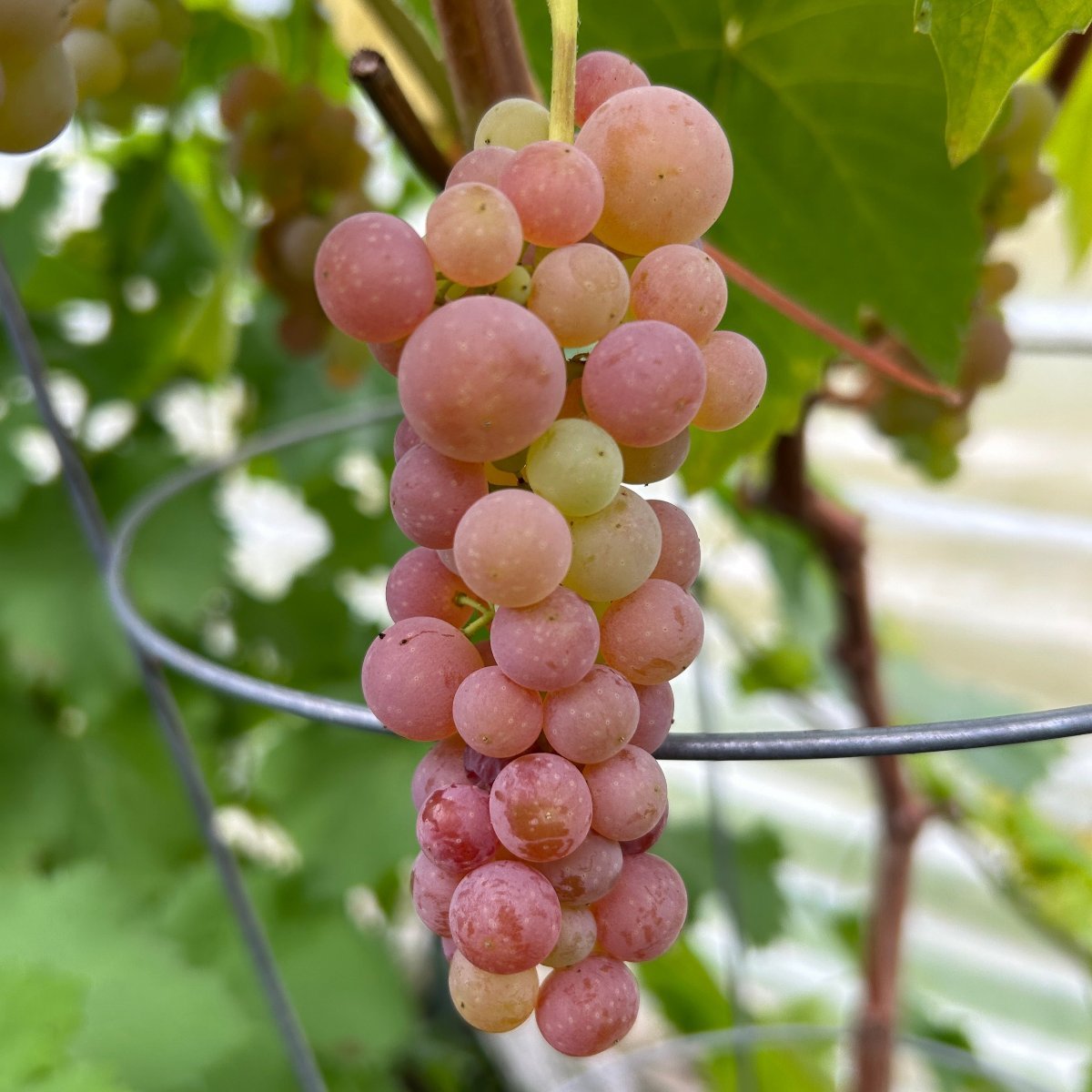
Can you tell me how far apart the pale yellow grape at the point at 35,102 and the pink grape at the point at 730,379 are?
125mm

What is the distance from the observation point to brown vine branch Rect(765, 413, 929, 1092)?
461 millimetres

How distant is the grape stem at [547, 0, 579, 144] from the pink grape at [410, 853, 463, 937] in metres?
0.12

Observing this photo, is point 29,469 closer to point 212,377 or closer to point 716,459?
point 212,377

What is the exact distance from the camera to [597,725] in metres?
0.16

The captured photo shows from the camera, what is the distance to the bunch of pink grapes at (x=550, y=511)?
0.14 meters

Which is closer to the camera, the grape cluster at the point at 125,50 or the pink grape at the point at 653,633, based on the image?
the pink grape at the point at 653,633

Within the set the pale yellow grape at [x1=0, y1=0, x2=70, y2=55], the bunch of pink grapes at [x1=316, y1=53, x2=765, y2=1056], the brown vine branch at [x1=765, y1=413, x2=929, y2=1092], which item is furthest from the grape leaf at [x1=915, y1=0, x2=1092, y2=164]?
the brown vine branch at [x1=765, y1=413, x2=929, y2=1092]

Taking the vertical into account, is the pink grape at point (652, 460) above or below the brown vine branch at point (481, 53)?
below

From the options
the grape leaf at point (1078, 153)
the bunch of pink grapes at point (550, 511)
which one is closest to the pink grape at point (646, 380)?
the bunch of pink grapes at point (550, 511)

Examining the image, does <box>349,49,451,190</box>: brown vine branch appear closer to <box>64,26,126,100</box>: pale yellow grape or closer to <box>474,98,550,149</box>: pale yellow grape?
<box>474,98,550,149</box>: pale yellow grape

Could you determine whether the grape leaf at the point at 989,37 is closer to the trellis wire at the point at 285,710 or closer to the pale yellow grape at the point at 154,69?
the trellis wire at the point at 285,710

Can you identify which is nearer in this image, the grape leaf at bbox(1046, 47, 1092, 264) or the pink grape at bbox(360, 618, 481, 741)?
the pink grape at bbox(360, 618, 481, 741)

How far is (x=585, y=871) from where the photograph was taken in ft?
0.53

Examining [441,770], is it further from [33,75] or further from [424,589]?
[33,75]
